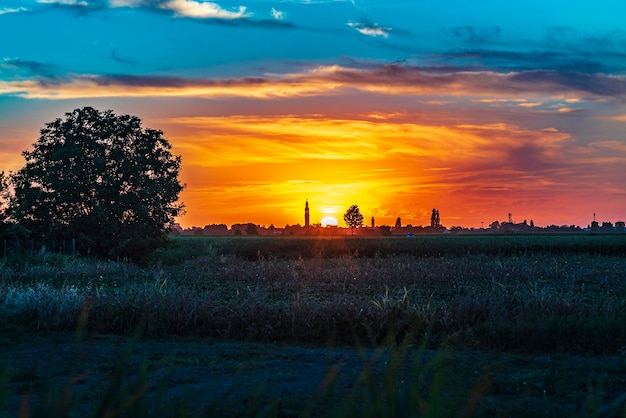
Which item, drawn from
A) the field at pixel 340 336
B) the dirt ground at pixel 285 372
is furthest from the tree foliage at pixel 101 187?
the dirt ground at pixel 285 372

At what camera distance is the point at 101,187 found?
39906 millimetres

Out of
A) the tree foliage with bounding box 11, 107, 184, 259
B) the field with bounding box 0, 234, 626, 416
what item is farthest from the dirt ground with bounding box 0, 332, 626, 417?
the tree foliage with bounding box 11, 107, 184, 259

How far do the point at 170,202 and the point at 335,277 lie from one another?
22.0 m

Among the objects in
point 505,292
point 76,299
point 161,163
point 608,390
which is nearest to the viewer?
point 608,390

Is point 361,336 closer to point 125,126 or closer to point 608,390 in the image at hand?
point 608,390

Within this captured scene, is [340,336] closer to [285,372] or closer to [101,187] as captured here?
[285,372]

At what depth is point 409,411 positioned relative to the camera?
4.93ft

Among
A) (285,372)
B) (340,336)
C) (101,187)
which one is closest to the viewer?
(285,372)

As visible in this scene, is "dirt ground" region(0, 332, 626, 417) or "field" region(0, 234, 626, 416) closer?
"dirt ground" region(0, 332, 626, 417)

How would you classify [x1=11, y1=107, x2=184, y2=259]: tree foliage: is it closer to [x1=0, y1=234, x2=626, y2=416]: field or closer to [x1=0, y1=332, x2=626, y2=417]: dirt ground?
[x1=0, y1=234, x2=626, y2=416]: field

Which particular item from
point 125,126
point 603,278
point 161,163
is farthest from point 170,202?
point 603,278

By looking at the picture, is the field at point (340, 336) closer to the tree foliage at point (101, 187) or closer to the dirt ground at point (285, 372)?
the dirt ground at point (285, 372)

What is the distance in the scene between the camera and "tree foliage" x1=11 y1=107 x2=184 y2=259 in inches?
1564

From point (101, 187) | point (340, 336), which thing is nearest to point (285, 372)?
point (340, 336)
